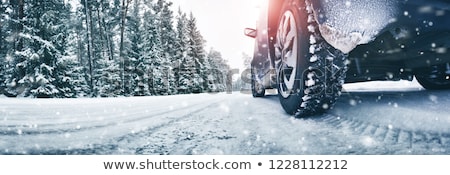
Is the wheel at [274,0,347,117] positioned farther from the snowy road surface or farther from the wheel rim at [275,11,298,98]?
the snowy road surface

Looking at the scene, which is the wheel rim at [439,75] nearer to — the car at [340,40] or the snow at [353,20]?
the car at [340,40]

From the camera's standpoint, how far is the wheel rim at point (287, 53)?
172cm

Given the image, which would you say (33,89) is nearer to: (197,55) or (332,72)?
(197,55)

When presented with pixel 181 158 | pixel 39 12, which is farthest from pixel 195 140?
pixel 39 12

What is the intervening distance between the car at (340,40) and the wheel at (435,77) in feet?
1.65

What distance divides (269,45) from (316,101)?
77 cm

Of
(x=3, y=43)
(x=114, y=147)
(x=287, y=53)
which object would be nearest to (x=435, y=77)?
(x=287, y=53)

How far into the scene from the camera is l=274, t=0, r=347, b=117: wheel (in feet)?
4.88

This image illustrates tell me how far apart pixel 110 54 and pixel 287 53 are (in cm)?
1147

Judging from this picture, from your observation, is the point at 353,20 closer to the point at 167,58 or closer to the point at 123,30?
the point at 167,58

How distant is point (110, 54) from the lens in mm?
12188

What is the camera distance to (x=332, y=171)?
3.80ft

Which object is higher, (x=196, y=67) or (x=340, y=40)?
(x=196, y=67)

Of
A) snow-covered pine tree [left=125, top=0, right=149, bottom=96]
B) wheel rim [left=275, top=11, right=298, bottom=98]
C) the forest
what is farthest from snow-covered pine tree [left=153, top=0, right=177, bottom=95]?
wheel rim [left=275, top=11, right=298, bottom=98]
